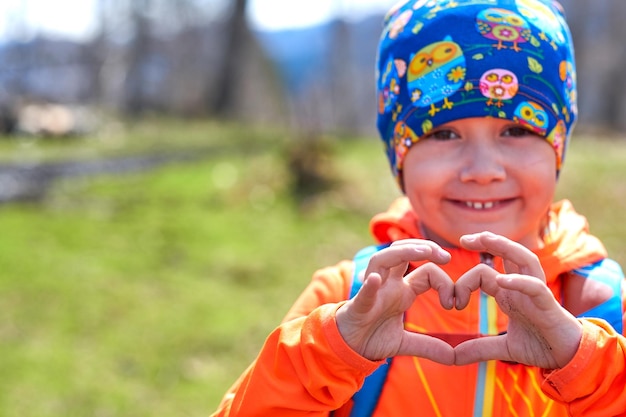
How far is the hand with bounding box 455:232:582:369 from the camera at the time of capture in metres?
1.37

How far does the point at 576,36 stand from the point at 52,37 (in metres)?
20.4

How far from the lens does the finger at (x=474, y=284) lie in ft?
4.68

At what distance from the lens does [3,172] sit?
8.84 m

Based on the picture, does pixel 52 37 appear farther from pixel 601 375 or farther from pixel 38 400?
pixel 601 375

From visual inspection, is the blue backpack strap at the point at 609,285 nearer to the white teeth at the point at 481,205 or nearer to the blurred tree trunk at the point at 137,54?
the white teeth at the point at 481,205

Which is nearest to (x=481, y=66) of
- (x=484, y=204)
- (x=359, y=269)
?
(x=484, y=204)

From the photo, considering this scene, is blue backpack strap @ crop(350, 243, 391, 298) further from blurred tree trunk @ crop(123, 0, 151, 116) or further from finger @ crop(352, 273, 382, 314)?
blurred tree trunk @ crop(123, 0, 151, 116)

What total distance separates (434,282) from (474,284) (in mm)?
75

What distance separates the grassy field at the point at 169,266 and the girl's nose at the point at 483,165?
2.64 metres

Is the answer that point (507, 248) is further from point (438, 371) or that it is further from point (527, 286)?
point (438, 371)

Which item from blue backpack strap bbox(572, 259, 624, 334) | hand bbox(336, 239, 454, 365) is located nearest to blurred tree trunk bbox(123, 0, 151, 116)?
blue backpack strap bbox(572, 259, 624, 334)

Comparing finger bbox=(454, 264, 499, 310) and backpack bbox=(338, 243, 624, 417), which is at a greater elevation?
finger bbox=(454, 264, 499, 310)

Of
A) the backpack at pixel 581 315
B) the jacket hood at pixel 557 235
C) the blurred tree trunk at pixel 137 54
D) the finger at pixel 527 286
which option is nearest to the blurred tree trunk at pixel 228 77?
the blurred tree trunk at pixel 137 54

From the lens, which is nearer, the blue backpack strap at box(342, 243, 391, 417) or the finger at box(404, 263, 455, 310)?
the finger at box(404, 263, 455, 310)
